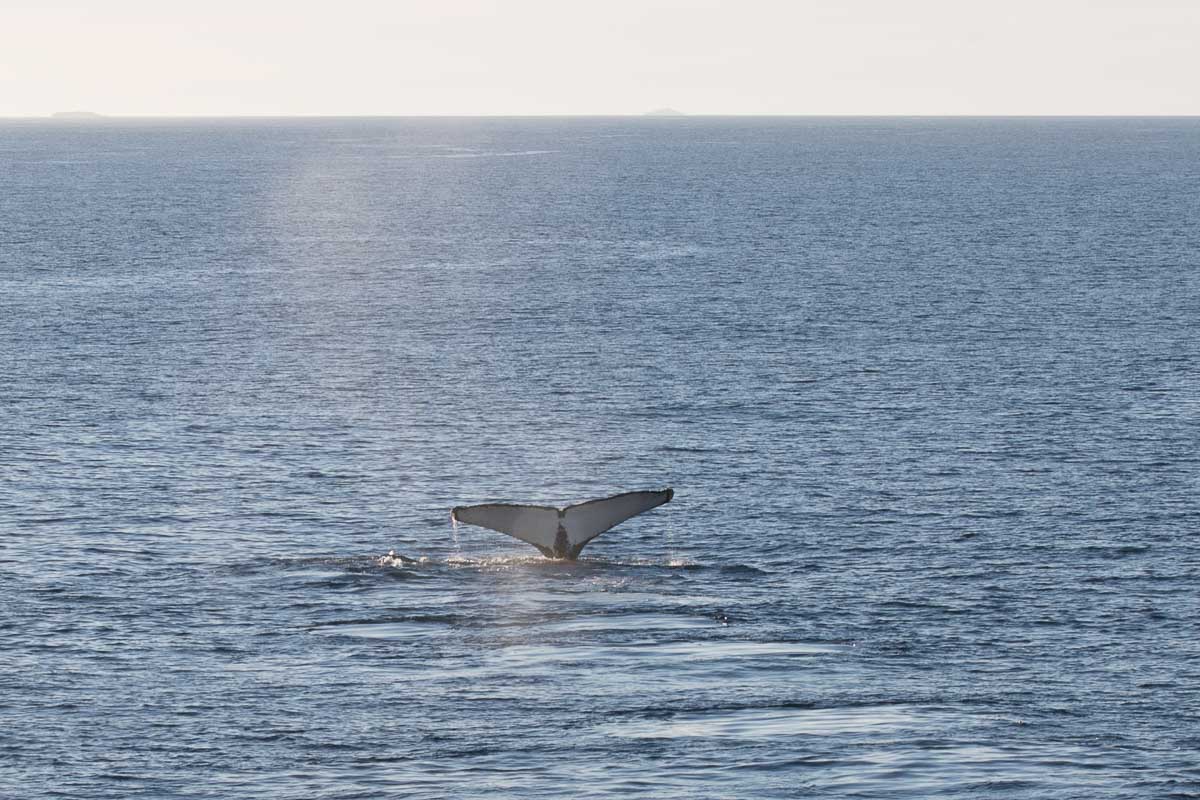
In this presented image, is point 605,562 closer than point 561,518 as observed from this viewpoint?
No

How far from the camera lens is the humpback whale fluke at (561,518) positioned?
66062 mm

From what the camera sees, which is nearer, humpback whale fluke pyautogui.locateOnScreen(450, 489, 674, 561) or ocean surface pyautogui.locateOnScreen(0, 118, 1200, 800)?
ocean surface pyautogui.locateOnScreen(0, 118, 1200, 800)

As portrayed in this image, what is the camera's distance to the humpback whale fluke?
66.1 metres

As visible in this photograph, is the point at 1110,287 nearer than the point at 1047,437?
No

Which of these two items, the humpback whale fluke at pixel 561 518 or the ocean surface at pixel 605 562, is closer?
the ocean surface at pixel 605 562

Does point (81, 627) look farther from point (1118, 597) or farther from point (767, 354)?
point (767, 354)

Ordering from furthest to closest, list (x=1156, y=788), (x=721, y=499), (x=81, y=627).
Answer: (x=721, y=499) → (x=81, y=627) → (x=1156, y=788)

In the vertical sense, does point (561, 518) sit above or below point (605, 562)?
above

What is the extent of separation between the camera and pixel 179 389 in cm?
11756

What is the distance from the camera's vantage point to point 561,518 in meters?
71.2

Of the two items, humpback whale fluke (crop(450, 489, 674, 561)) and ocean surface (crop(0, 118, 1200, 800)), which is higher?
humpback whale fluke (crop(450, 489, 674, 561))

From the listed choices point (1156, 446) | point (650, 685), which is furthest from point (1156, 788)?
point (1156, 446)

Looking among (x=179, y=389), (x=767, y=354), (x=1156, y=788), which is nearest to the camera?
(x=1156, y=788)

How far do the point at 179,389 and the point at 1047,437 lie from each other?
5125cm
